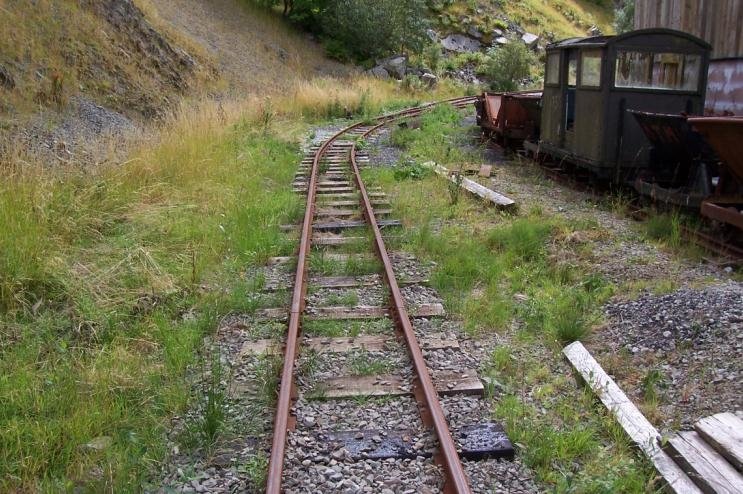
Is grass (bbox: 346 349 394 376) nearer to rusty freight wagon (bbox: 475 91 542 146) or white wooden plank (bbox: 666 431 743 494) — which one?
white wooden plank (bbox: 666 431 743 494)

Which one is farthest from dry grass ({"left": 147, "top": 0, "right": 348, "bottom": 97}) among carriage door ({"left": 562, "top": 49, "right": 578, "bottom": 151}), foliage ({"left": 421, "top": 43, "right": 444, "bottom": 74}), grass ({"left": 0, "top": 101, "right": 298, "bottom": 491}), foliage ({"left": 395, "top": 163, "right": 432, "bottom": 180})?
grass ({"left": 0, "top": 101, "right": 298, "bottom": 491})

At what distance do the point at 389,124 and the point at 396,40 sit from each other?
49.8ft

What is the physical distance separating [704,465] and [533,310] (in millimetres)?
2371

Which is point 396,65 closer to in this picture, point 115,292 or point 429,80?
point 429,80

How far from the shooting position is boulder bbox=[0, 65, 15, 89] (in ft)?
39.9

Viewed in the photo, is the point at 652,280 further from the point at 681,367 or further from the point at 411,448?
the point at 411,448

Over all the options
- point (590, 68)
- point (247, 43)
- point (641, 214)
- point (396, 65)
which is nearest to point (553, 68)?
point (590, 68)

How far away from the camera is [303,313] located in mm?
5590

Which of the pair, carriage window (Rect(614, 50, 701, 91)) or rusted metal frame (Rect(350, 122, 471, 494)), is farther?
carriage window (Rect(614, 50, 701, 91))

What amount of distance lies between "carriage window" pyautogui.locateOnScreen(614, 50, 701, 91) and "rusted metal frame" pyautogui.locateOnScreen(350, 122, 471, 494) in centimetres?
457

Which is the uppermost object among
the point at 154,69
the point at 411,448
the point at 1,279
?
the point at 154,69

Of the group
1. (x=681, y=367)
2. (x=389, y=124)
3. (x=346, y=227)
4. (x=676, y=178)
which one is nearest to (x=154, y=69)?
(x=389, y=124)

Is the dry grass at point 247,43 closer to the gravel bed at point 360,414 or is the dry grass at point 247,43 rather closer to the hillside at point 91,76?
the hillside at point 91,76

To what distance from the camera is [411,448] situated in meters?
3.71
